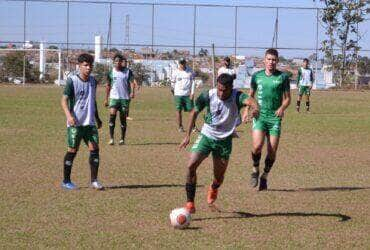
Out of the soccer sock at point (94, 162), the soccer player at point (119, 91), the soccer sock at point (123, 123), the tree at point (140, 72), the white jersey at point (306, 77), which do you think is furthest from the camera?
the tree at point (140, 72)

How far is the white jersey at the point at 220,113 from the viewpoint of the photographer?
9023 mm

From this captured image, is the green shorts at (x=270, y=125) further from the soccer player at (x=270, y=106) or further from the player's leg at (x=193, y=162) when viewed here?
the player's leg at (x=193, y=162)

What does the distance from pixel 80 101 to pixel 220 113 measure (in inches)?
108

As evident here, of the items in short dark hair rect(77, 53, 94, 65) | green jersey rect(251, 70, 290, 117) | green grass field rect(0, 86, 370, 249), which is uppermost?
short dark hair rect(77, 53, 94, 65)

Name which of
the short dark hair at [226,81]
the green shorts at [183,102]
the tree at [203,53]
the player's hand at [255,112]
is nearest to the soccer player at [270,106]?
the player's hand at [255,112]

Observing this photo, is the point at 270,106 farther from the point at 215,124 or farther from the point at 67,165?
the point at 67,165

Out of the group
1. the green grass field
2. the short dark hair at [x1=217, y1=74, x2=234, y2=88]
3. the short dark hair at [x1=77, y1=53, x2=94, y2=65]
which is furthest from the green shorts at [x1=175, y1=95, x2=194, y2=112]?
the short dark hair at [x1=217, y1=74, x2=234, y2=88]

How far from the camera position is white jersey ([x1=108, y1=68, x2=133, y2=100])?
17.5 meters

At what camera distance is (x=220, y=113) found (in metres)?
9.08

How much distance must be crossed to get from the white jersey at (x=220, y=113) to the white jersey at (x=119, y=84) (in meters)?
8.48

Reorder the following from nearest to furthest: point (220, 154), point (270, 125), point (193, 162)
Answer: point (193, 162), point (220, 154), point (270, 125)

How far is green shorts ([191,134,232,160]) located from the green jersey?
2.20 meters

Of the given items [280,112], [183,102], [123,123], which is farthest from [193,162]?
[183,102]

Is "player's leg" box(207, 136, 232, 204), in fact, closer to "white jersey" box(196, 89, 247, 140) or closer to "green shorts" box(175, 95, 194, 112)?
"white jersey" box(196, 89, 247, 140)
